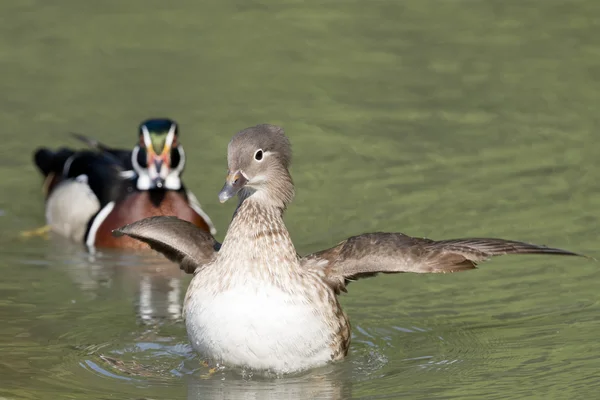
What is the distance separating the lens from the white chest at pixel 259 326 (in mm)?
7656

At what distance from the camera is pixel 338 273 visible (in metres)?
8.21

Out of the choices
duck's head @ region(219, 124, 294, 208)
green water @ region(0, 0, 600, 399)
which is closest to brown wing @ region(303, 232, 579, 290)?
duck's head @ region(219, 124, 294, 208)

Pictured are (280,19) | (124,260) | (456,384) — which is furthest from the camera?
(280,19)

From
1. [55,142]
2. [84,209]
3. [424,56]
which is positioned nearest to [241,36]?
[424,56]

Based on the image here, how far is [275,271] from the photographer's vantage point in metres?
7.88

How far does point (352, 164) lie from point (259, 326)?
558 centimetres

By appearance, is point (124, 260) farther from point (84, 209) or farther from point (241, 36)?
point (241, 36)

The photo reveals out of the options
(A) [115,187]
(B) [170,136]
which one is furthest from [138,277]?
(A) [115,187]

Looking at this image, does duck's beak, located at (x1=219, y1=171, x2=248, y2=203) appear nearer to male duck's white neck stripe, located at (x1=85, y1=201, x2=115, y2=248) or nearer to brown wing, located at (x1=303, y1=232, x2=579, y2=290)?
brown wing, located at (x1=303, y1=232, x2=579, y2=290)

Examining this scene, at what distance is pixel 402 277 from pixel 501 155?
2968 millimetres

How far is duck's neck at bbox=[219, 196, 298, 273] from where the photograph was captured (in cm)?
791

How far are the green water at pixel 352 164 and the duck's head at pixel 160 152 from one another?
27.5 inches

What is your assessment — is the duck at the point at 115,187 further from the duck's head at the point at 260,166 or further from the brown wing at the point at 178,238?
the duck's head at the point at 260,166

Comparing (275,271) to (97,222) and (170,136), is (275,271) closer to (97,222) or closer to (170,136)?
(170,136)
